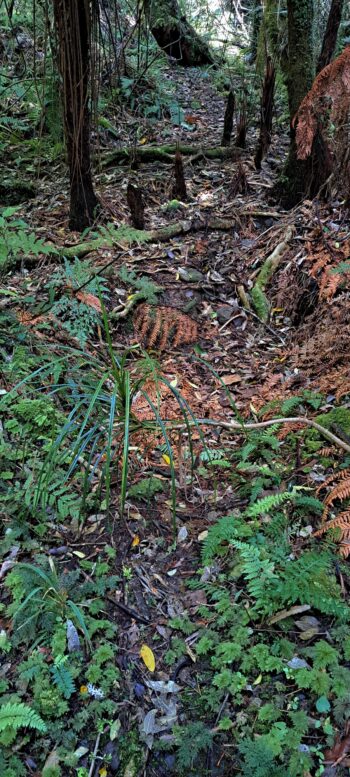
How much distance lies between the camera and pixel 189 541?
2266mm

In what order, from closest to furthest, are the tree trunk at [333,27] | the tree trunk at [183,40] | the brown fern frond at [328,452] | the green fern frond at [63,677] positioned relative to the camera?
the green fern frond at [63,677] < the brown fern frond at [328,452] < the tree trunk at [333,27] < the tree trunk at [183,40]

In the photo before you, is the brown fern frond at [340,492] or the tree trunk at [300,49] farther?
the tree trunk at [300,49]

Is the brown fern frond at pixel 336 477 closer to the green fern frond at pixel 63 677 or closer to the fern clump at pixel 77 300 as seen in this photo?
the green fern frond at pixel 63 677

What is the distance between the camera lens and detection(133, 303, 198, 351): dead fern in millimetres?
3707

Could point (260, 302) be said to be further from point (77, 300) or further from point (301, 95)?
point (301, 95)

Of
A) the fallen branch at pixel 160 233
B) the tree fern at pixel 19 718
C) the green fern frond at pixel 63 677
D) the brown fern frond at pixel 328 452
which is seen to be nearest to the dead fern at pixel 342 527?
the brown fern frond at pixel 328 452

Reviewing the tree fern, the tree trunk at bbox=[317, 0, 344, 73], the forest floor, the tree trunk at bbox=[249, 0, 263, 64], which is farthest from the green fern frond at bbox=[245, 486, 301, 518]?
the tree trunk at bbox=[249, 0, 263, 64]

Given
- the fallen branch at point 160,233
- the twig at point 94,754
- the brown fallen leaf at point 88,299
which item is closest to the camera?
the twig at point 94,754

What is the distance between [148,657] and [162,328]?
7.63ft

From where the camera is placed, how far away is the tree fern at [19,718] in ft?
5.25

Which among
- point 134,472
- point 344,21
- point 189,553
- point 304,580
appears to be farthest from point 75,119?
point 344,21

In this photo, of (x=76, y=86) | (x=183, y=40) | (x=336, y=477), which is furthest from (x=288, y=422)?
(x=183, y=40)

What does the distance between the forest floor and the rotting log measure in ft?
7.92

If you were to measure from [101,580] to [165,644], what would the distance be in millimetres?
343
